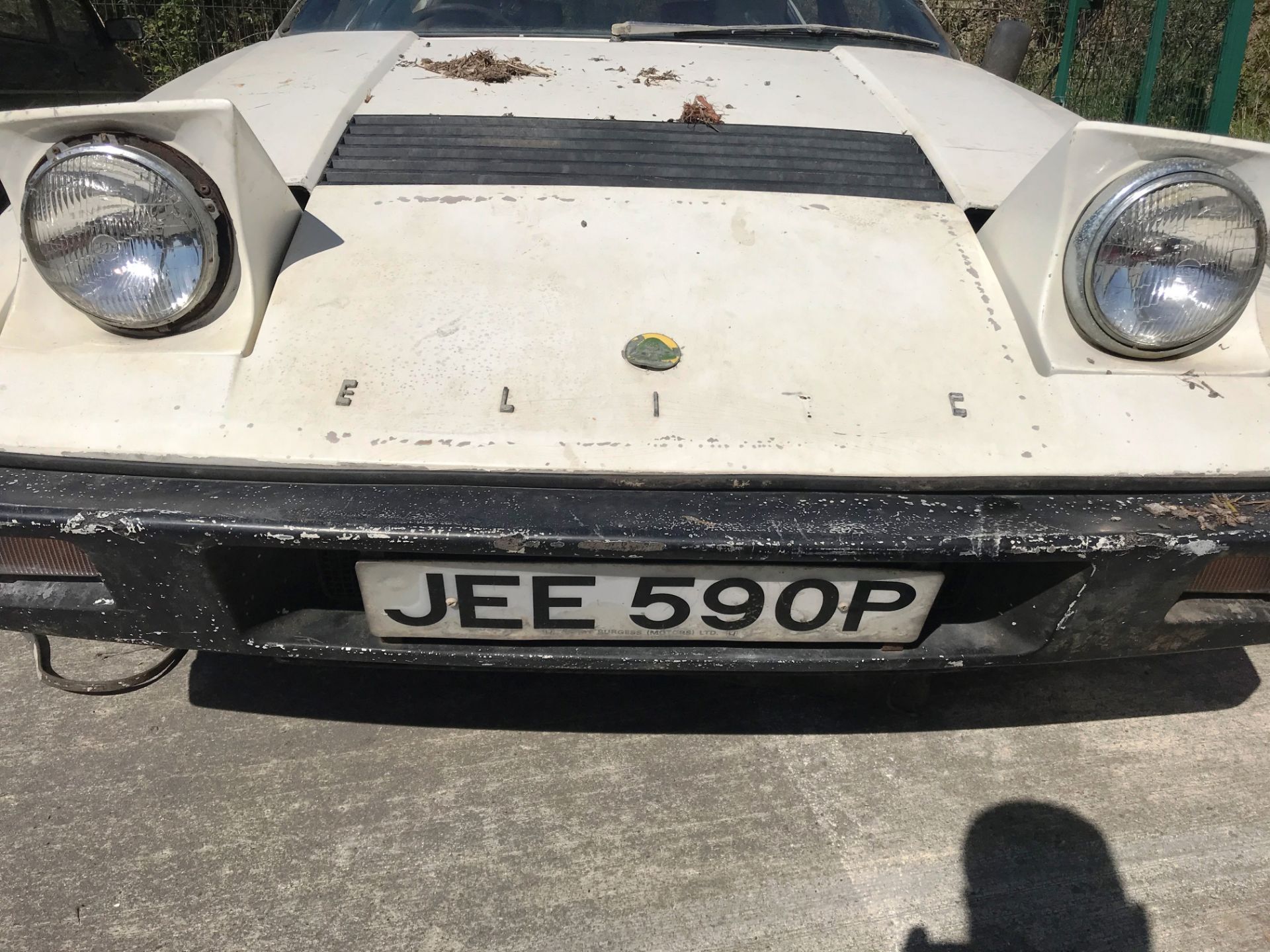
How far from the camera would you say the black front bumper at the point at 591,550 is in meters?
1.31

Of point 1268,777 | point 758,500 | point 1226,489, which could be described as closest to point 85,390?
point 758,500

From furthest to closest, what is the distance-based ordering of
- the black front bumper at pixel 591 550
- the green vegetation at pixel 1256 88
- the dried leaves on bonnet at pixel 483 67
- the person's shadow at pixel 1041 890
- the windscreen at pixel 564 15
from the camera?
the green vegetation at pixel 1256 88
the windscreen at pixel 564 15
the dried leaves on bonnet at pixel 483 67
the person's shadow at pixel 1041 890
the black front bumper at pixel 591 550

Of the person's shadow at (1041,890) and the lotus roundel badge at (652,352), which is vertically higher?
the lotus roundel badge at (652,352)

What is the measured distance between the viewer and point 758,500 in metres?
1.37

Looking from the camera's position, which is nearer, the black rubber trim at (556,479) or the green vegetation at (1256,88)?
the black rubber trim at (556,479)

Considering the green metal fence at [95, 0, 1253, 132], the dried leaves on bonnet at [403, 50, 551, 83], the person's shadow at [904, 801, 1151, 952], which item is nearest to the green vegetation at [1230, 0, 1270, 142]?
the green metal fence at [95, 0, 1253, 132]

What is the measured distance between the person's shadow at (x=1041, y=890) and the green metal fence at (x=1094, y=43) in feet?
19.6

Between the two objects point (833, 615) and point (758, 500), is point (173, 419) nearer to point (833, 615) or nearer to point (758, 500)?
point (758, 500)

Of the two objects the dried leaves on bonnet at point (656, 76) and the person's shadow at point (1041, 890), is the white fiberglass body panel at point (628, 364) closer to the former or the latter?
the dried leaves on bonnet at point (656, 76)

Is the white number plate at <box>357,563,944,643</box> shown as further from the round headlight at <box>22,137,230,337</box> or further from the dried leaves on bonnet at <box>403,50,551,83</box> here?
the dried leaves on bonnet at <box>403,50,551,83</box>

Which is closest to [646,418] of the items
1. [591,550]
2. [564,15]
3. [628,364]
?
[628,364]

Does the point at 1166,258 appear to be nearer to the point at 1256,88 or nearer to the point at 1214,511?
the point at 1214,511

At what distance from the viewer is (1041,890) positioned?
1653mm

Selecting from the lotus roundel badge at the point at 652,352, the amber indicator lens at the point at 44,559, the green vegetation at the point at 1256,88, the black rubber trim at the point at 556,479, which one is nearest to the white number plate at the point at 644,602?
the black rubber trim at the point at 556,479
